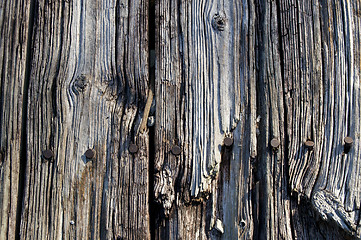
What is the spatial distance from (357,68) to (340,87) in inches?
5.0

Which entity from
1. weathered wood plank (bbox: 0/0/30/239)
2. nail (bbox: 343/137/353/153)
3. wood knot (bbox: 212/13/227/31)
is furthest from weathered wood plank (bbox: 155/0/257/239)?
weathered wood plank (bbox: 0/0/30/239)

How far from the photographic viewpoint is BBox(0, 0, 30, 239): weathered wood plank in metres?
1.95

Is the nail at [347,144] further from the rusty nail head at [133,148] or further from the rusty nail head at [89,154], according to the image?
the rusty nail head at [89,154]

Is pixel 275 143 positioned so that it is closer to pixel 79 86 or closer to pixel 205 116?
pixel 205 116

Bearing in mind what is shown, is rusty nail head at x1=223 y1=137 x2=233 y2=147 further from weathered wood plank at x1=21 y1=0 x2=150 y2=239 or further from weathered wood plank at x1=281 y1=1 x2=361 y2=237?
weathered wood plank at x1=21 y1=0 x2=150 y2=239

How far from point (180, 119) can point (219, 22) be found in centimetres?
51

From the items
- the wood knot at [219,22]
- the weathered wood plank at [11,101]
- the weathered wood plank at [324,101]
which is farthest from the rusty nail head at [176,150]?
the weathered wood plank at [11,101]

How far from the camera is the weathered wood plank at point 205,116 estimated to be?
1913mm

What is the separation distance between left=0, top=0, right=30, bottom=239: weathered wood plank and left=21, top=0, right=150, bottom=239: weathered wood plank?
0.05 metres

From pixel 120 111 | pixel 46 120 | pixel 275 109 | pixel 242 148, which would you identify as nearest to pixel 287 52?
pixel 275 109

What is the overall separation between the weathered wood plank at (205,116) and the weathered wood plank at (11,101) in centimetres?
65

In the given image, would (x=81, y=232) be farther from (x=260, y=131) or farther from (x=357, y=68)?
(x=357, y=68)

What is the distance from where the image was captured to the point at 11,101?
6.68 ft

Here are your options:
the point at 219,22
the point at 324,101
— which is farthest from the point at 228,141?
the point at 219,22
